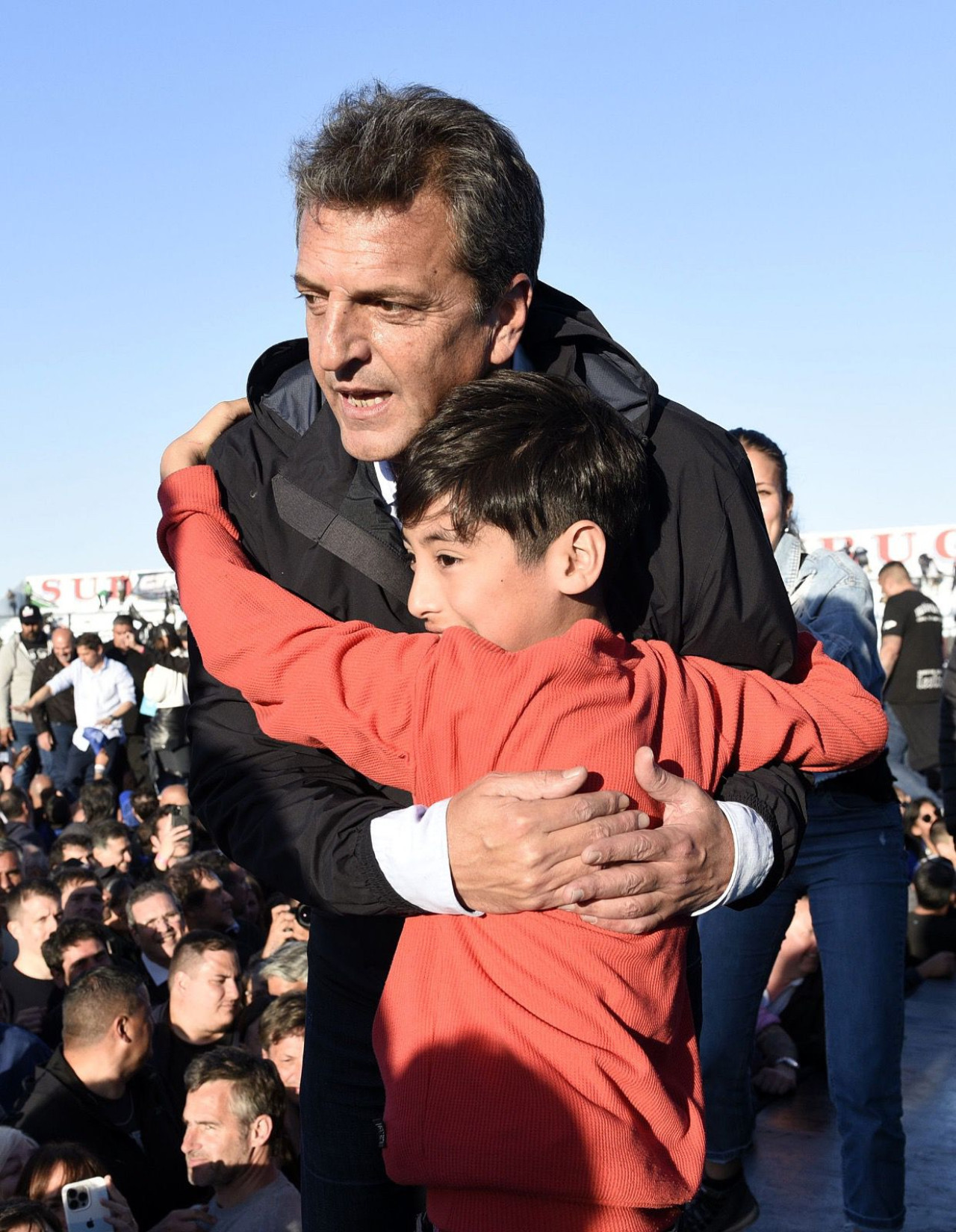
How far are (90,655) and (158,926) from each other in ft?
21.8

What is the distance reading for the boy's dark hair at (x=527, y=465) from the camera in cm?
207

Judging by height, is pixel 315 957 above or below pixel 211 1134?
above

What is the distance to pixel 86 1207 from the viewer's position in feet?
10.9

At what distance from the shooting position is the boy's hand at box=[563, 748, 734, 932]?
1896mm

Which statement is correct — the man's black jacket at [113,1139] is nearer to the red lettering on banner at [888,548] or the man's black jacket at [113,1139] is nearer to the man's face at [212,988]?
the man's face at [212,988]

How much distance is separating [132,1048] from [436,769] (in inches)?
132

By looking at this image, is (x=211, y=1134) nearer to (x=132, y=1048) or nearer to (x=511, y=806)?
(x=132, y=1048)

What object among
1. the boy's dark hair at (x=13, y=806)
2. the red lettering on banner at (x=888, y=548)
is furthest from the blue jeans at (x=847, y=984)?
the red lettering on banner at (x=888, y=548)

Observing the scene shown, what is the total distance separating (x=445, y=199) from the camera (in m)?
2.18

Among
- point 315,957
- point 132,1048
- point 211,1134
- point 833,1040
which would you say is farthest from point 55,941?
point 315,957

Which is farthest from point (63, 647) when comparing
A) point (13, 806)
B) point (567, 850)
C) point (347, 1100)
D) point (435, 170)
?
point (567, 850)

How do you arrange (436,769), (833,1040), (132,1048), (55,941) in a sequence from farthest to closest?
1. (55,941)
2. (132,1048)
3. (833,1040)
4. (436,769)

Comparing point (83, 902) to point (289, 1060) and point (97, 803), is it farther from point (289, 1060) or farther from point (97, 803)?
point (97, 803)

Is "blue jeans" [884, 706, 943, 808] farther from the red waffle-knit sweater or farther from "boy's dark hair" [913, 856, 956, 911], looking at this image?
the red waffle-knit sweater
